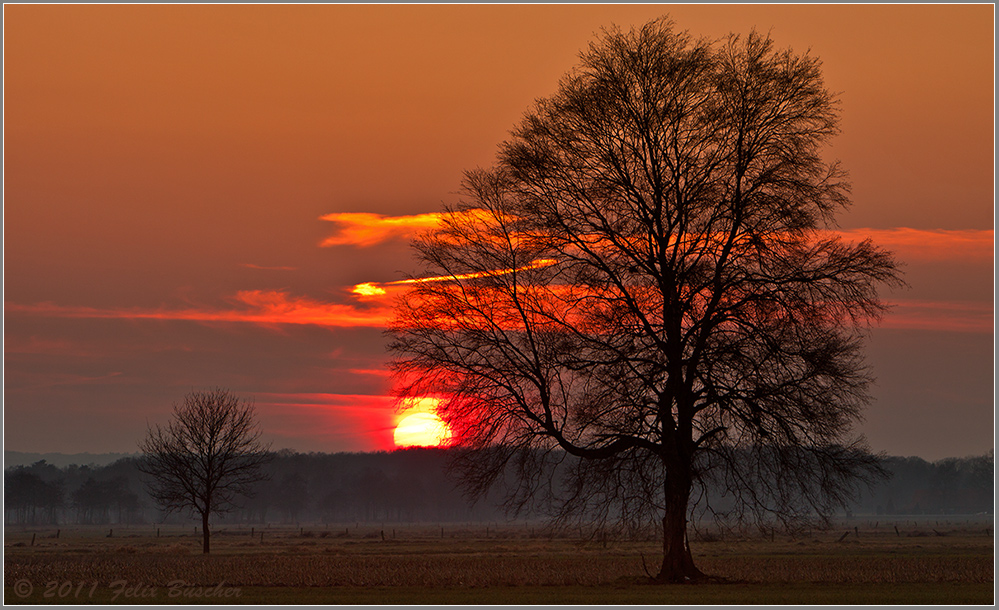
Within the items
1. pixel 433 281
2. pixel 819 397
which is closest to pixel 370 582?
pixel 433 281

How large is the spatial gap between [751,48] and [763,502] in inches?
466

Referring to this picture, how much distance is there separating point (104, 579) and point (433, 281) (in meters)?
14.7

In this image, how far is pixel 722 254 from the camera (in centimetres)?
2192

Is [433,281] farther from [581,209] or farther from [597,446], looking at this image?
[597,446]

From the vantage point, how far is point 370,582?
80.6 feet

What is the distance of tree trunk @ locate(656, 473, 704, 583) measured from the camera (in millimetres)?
22078

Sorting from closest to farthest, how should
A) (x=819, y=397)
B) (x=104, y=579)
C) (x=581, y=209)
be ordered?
(x=819, y=397)
(x=581, y=209)
(x=104, y=579)

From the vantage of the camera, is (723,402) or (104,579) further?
(104,579)

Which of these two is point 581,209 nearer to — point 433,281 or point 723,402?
point 433,281

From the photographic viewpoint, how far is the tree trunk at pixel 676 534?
22078mm

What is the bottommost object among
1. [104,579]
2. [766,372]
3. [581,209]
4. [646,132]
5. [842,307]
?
[104,579]

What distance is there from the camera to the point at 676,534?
2233 cm

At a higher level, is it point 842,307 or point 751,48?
point 751,48

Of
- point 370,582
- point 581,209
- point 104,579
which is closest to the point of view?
point 581,209
